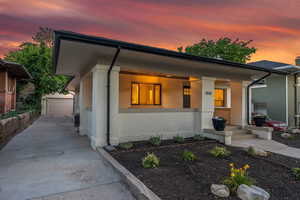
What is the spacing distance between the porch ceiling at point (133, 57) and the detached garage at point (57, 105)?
1959 cm

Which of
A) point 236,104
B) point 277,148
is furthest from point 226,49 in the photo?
point 277,148

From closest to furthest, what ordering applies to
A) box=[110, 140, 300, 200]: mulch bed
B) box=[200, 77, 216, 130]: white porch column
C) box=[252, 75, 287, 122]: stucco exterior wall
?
box=[110, 140, 300, 200]: mulch bed, box=[200, 77, 216, 130]: white porch column, box=[252, 75, 287, 122]: stucco exterior wall

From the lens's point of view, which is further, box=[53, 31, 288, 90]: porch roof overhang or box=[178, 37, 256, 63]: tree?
box=[178, 37, 256, 63]: tree

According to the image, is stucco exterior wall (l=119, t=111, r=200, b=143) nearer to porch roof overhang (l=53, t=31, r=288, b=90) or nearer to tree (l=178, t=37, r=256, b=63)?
porch roof overhang (l=53, t=31, r=288, b=90)

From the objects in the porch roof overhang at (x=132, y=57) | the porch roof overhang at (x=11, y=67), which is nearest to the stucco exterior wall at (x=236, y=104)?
the porch roof overhang at (x=132, y=57)

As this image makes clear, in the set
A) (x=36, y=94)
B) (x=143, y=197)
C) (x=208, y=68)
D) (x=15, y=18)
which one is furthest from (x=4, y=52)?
(x=143, y=197)

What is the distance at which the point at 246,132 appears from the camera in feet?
26.3

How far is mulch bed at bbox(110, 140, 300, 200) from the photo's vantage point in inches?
103

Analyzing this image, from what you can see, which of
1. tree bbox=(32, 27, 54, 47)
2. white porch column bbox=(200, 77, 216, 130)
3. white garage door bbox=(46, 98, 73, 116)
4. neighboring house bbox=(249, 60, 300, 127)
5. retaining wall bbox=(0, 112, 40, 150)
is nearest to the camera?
retaining wall bbox=(0, 112, 40, 150)

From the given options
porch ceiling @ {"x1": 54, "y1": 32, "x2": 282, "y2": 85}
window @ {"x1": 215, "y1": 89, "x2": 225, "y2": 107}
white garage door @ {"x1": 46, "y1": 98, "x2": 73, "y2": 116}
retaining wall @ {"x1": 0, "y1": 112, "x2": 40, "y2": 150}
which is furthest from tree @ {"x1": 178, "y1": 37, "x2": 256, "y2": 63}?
retaining wall @ {"x1": 0, "y1": 112, "x2": 40, "y2": 150}

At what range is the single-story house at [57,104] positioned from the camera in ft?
73.9

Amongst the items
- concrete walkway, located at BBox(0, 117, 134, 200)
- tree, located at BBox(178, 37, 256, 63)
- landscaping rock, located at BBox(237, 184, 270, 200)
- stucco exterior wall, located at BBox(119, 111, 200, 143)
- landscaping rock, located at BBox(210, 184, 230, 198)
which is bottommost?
concrete walkway, located at BBox(0, 117, 134, 200)

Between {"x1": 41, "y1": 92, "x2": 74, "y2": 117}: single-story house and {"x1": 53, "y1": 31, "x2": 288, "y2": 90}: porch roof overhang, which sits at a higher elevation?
{"x1": 53, "y1": 31, "x2": 288, "y2": 90}: porch roof overhang

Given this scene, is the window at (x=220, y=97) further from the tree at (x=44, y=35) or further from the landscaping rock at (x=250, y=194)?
the tree at (x=44, y=35)
